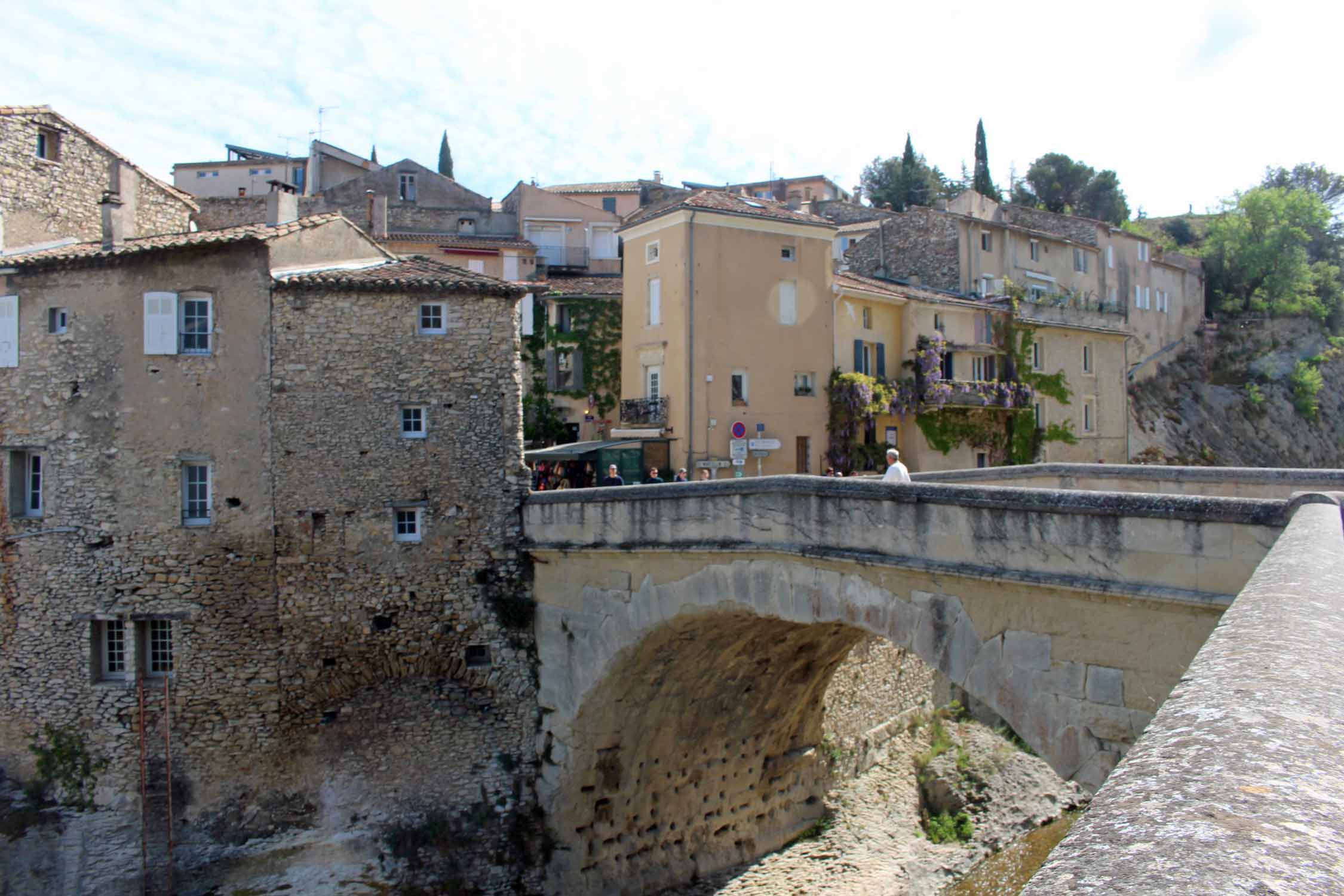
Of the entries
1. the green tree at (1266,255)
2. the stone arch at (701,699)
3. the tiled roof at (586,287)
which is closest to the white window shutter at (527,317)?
the tiled roof at (586,287)

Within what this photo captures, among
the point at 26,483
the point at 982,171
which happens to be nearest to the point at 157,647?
the point at 26,483

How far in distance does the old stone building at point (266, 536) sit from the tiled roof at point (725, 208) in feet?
46.7

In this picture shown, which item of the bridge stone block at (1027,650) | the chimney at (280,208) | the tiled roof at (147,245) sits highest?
the chimney at (280,208)

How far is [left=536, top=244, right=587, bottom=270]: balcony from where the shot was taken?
1649 inches

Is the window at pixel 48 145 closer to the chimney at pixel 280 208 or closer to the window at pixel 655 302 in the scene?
the chimney at pixel 280 208

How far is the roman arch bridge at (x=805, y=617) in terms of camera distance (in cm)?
901

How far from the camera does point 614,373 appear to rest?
34.2 m

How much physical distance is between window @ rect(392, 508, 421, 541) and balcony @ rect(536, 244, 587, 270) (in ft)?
84.4

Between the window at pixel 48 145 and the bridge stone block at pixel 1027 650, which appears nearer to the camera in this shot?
the bridge stone block at pixel 1027 650

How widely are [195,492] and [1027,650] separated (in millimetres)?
13366

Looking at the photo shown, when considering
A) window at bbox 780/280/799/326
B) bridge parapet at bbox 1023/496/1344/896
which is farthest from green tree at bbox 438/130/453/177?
bridge parapet at bbox 1023/496/1344/896

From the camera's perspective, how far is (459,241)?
126 feet

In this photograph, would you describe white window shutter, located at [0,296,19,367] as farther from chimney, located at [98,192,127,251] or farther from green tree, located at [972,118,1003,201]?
green tree, located at [972,118,1003,201]

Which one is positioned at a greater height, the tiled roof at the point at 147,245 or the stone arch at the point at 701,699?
the tiled roof at the point at 147,245
